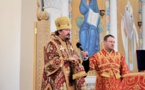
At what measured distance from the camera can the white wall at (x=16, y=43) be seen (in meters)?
4.86

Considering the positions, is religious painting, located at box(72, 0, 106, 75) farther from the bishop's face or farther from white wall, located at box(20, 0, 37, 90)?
the bishop's face

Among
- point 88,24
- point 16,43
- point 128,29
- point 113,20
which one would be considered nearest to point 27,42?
point 16,43

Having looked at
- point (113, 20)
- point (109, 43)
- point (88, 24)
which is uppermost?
point (113, 20)

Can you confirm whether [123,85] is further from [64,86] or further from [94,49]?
[94,49]

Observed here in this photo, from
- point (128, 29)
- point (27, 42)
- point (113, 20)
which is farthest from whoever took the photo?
point (128, 29)

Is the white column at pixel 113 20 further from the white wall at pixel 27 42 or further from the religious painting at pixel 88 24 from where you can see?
the white wall at pixel 27 42

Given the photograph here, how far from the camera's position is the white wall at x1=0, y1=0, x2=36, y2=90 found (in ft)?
15.9

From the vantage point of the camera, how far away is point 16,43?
513 cm

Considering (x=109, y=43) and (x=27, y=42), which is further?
(x=27, y=42)

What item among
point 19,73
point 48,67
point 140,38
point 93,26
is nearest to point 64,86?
point 48,67

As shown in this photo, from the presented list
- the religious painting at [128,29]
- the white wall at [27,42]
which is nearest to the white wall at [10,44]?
the white wall at [27,42]

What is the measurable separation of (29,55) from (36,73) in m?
0.52

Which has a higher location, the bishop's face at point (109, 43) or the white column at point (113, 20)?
the white column at point (113, 20)

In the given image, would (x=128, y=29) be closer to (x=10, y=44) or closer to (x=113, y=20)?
(x=113, y=20)
